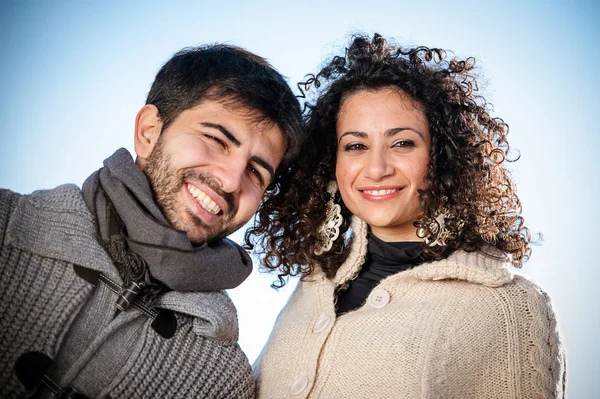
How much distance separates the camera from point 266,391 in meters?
2.72

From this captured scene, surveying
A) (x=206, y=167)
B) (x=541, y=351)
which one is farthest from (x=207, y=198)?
(x=541, y=351)

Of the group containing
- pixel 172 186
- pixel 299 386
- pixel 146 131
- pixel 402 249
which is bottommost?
pixel 299 386

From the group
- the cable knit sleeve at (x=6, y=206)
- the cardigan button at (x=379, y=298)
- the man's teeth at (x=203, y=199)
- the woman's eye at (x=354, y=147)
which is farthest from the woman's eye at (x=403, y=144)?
the cable knit sleeve at (x=6, y=206)

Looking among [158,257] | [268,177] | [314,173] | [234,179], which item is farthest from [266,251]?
[158,257]

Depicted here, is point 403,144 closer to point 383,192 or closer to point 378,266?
point 383,192

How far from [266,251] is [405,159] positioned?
3.78 feet

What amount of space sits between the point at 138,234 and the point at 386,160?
134cm

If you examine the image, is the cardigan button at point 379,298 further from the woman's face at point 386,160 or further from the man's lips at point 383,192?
the man's lips at point 383,192

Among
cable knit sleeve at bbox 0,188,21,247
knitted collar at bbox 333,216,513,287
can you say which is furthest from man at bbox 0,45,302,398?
knitted collar at bbox 333,216,513,287

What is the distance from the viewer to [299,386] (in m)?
2.55

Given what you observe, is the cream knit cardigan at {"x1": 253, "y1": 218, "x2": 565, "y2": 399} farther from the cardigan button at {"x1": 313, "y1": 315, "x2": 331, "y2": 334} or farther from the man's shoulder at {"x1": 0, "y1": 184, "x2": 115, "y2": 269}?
the man's shoulder at {"x1": 0, "y1": 184, "x2": 115, "y2": 269}

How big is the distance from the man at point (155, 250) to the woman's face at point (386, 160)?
1.27 feet

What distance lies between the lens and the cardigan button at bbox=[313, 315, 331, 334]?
2.69 metres

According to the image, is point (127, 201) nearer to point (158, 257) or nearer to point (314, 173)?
point (158, 257)
